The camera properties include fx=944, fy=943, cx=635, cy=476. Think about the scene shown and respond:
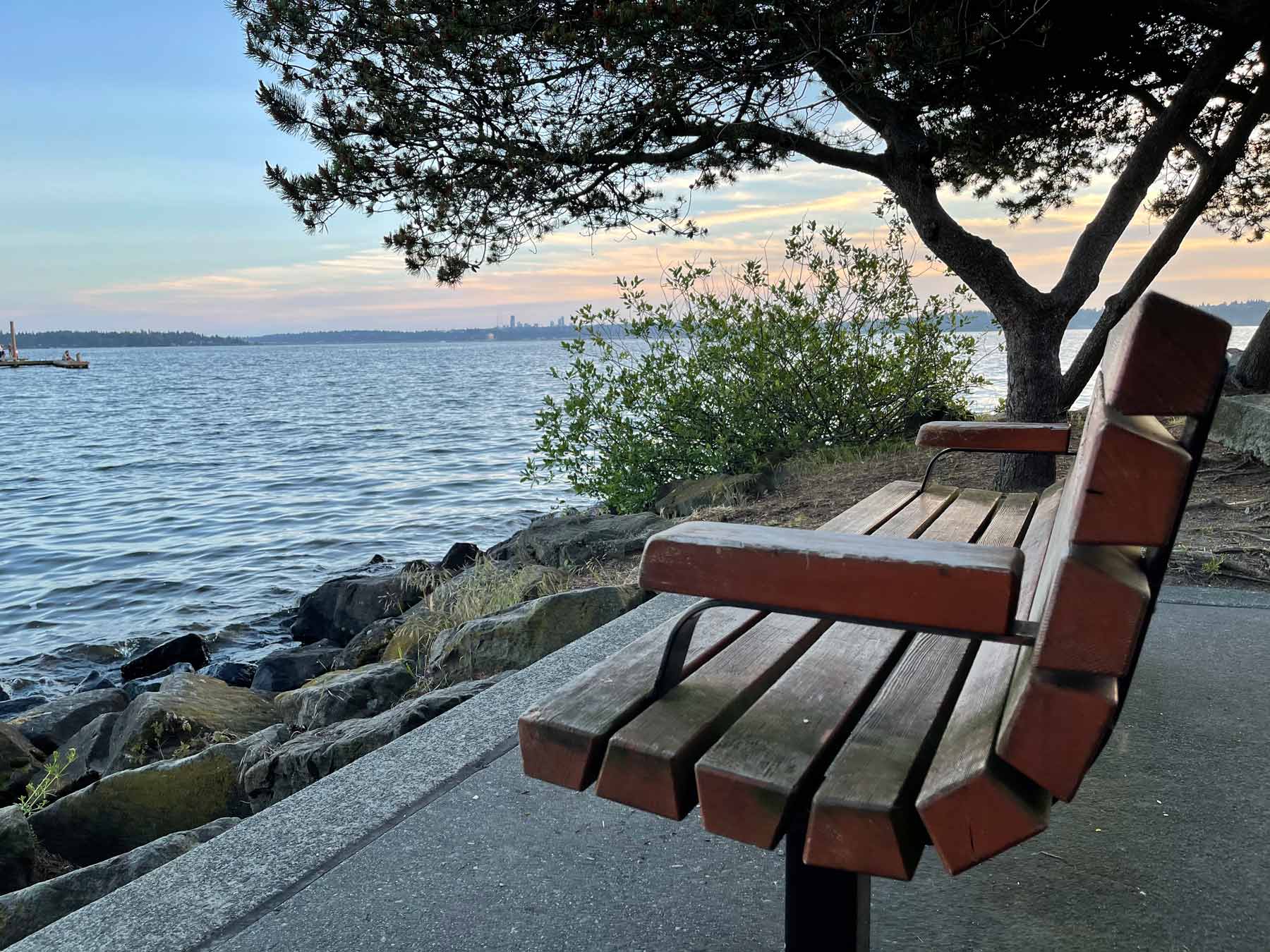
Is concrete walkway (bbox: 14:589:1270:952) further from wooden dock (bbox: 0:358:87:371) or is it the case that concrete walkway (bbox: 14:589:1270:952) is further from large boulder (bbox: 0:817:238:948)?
wooden dock (bbox: 0:358:87:371)

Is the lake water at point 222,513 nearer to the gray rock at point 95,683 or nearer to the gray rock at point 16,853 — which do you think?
the gray rock at point 95,683

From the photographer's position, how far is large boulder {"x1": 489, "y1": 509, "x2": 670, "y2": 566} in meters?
6.14

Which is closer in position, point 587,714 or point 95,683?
point 587,714

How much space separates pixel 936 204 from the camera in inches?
241

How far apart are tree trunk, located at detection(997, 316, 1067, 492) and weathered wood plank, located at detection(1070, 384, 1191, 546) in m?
5.33

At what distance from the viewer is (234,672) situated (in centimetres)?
698

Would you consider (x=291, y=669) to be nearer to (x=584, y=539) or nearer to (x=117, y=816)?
(x=584, y=539)

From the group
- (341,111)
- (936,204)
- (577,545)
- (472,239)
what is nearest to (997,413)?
(936,204)

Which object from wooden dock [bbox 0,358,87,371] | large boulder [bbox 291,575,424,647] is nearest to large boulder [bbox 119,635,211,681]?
large boulder [bbox 291,575,424,647]

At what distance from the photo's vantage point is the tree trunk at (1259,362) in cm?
793

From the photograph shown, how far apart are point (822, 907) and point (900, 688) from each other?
39 cm

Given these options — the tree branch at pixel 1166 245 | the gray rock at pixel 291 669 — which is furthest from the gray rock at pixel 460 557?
the tree branch at pixel 1166 245

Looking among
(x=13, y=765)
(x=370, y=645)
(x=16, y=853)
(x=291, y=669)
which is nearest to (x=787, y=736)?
(x=16, y=853)

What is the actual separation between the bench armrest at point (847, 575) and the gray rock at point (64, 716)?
5.34 m
